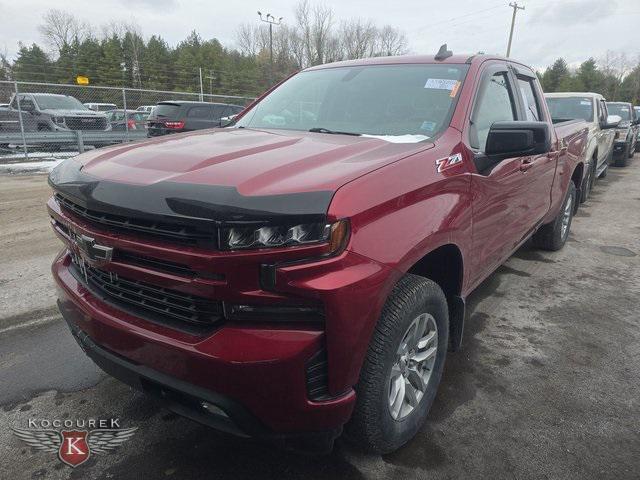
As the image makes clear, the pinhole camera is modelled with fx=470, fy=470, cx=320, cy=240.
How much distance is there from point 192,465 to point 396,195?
5.09 ft

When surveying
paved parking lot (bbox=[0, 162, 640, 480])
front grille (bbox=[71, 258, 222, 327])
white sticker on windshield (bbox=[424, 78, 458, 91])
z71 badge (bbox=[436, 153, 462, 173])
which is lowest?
paved parking lot (bbox=[0, 162, 640, 480])

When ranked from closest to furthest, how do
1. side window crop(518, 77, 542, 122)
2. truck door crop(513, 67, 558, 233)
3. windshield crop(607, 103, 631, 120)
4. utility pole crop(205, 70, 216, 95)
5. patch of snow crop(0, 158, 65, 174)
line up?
truck door crop(513, 67, 558, 233) < side window crop(518, 77, 542, 122) < patch of snow crop(0, 158, 65, 174) < windshield crop(607, 103, 631, 120) < utility pole crop(205, 70, 216, 95)

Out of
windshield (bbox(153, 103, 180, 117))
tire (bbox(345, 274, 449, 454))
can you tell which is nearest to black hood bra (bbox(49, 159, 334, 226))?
tire (bbox(345, 274, 449, 454))

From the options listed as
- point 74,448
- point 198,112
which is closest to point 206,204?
point 74,448

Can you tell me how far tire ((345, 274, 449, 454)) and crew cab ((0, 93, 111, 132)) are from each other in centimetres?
1470

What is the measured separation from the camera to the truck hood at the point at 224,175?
160 centimetres

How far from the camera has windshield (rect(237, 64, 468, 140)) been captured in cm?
270

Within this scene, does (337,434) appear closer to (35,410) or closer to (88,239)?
(88,239)

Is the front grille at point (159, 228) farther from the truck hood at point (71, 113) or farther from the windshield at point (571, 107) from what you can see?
the truck hood at point (71, 113)

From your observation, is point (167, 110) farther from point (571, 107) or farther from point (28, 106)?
point (571, 107)

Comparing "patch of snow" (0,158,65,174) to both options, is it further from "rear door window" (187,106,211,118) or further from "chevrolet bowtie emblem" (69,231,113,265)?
"chevrolet bowtie emblem" (69,231,113,265)

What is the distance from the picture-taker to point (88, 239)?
193cm

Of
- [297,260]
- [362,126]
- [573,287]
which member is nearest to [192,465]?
[297,260]

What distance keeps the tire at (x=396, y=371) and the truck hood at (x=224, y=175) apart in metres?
0.59
